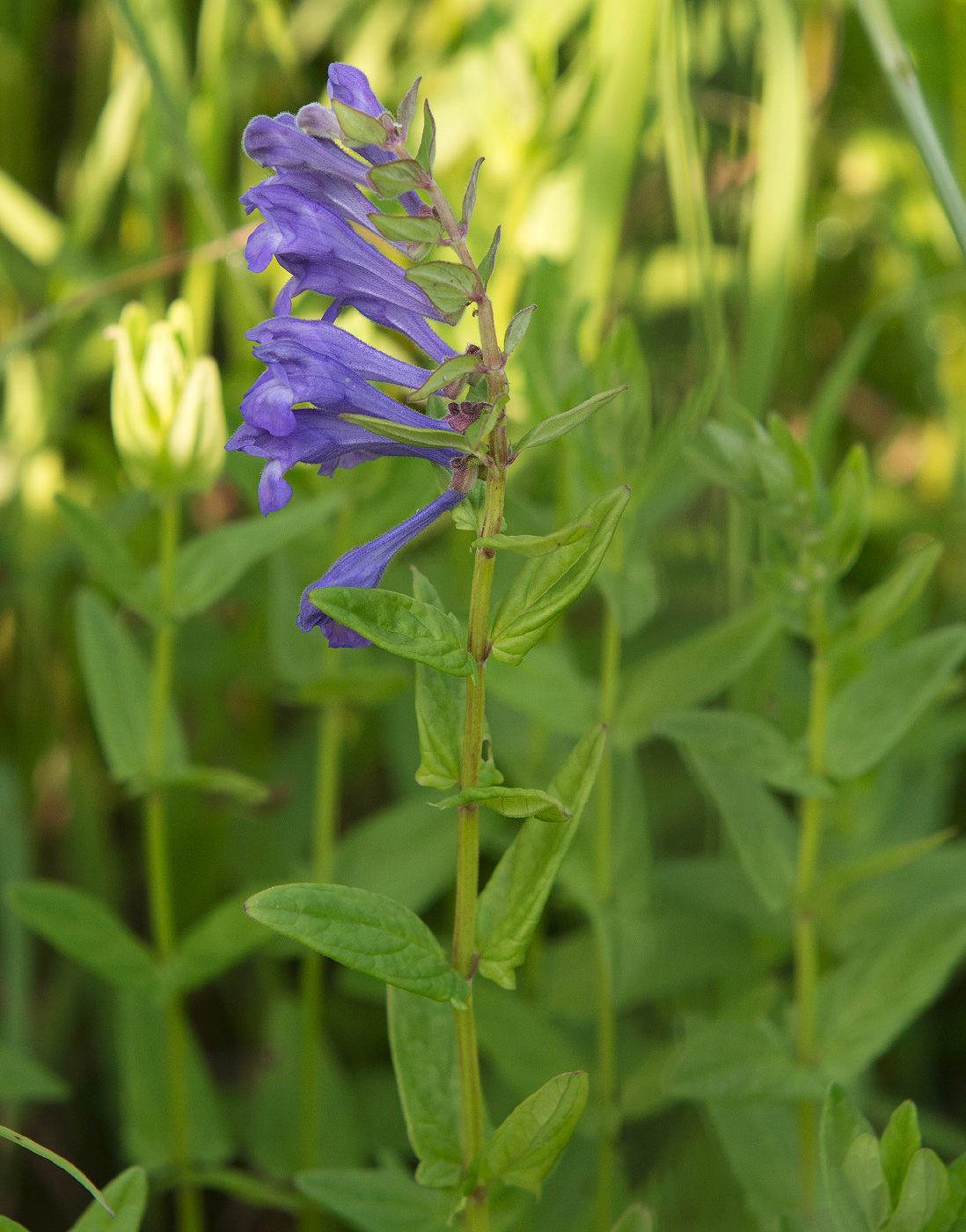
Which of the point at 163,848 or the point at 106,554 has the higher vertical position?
the point at 106,554

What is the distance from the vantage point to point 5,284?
161cm

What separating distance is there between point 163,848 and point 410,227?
66 centimetres

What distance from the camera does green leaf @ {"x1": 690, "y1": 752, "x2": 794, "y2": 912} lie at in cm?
90

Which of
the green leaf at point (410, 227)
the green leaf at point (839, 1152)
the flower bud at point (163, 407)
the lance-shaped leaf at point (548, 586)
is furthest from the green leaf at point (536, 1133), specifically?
the flower bud at point (163, 407)

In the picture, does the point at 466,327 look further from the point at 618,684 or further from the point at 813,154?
the point at 813,154

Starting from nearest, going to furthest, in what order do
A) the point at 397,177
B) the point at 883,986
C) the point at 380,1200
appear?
the point at 397,177, the point at 380,1200, the point at 883,986

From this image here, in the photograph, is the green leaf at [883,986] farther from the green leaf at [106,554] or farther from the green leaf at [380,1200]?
the green leaf at [106,554]

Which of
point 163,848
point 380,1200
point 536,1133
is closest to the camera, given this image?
point 536,1133

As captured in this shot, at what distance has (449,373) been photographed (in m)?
0.56

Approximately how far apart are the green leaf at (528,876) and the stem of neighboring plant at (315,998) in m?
0.41

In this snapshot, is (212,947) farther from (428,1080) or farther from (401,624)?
(401,624)

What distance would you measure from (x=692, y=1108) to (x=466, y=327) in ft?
3.00

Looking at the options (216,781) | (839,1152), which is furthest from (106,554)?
(839,1152)

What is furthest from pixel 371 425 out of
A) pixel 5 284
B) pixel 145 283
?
pixel 5 284
